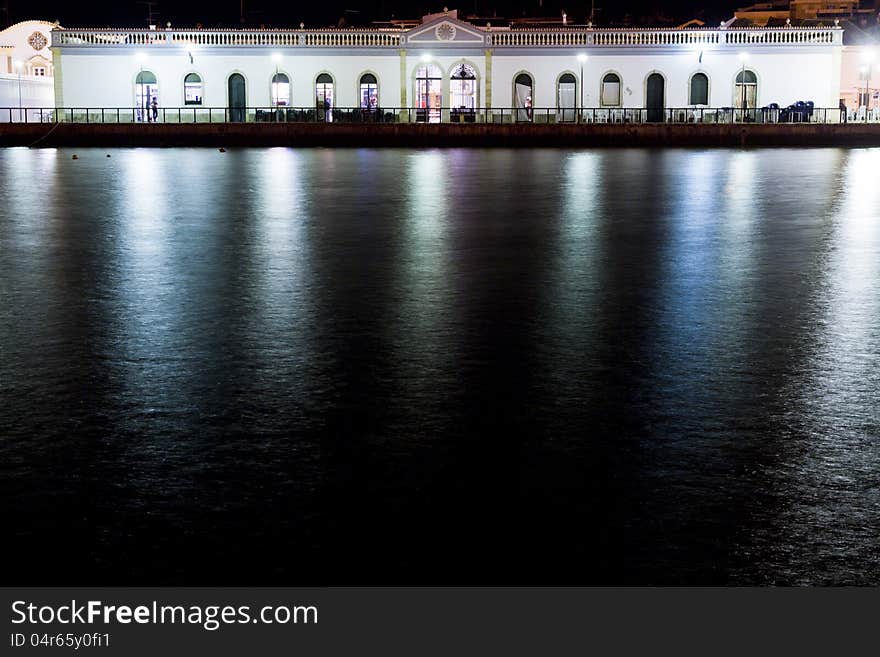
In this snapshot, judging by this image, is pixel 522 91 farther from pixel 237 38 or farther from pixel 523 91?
pixel 237 38

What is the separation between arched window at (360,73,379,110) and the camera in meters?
58.5

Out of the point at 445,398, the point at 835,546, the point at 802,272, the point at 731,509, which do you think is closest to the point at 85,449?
the point at 445,398

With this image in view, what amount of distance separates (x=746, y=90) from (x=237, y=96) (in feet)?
77.5

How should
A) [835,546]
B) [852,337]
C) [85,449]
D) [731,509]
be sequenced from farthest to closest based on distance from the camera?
[852,337], [85,449], [731,509], [835,546]

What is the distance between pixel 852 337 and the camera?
8000 millimetres

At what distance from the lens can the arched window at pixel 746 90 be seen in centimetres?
5734

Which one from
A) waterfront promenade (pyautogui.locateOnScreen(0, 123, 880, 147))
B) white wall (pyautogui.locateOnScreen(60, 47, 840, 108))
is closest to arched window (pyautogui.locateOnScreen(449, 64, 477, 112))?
white wall (pyautogui.locateOnScreen(60, 47, 840, 108))

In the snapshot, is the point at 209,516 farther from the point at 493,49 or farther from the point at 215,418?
the point at 493,49

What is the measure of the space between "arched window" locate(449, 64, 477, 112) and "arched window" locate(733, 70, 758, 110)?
475 inches

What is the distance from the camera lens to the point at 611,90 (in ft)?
191

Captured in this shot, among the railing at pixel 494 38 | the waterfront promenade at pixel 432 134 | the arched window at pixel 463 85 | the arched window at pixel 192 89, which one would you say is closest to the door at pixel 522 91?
the railing at pixel 494 38

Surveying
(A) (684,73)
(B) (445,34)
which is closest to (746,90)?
(A) (684,73)
